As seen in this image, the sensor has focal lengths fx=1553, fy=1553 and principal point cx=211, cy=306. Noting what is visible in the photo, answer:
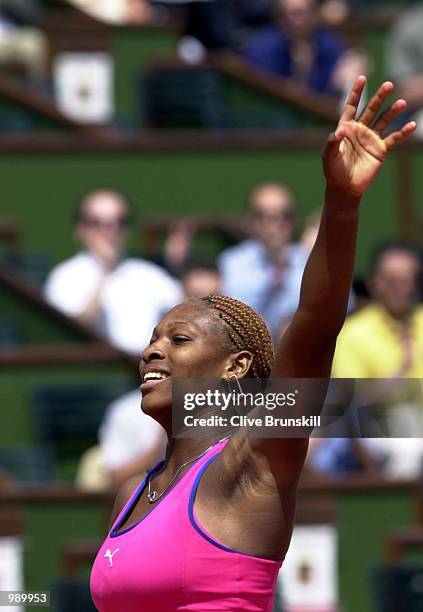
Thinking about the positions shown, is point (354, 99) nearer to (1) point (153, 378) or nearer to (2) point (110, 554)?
(1) point (153, 378)

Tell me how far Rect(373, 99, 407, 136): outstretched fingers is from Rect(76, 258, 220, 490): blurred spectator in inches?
147

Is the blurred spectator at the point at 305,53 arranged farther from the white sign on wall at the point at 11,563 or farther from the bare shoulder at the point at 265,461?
the bare shoulder at the point at 265,461

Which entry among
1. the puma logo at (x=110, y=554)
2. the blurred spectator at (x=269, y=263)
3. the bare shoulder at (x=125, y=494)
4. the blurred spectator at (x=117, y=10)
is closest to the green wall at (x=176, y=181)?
the blurred spectator at (x=269, y=263)

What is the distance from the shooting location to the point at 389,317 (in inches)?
281

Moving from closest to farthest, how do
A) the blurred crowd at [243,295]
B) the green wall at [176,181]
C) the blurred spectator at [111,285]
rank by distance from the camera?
the blurred crowd at [243,295] → the blurred spectator at [111,285] → the green wall at [176,181]

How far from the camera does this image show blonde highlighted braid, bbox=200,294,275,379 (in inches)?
114

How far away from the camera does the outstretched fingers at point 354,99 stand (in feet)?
8.28

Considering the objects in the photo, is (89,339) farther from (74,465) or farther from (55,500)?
(55,500)

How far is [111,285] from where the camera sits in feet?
25.5

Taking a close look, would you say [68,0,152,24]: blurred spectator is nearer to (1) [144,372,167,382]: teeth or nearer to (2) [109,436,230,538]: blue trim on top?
(2) [109,436,230,538]: blue trim on top

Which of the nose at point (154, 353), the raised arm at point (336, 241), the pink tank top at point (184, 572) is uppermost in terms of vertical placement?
the raised arm at point (336, 241)

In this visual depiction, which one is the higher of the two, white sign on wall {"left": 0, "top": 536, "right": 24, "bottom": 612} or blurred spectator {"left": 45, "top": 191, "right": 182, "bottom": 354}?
blurred spectator {"left": 45, "top": 191, "right": 182, "bottom": 354}

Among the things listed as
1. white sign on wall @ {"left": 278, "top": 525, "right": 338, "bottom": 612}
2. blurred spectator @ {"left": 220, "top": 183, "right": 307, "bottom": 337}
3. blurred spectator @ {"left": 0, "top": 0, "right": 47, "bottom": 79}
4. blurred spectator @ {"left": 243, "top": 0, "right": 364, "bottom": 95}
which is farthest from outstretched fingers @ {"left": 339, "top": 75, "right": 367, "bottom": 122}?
blurred spectator @ {"left": 0, "top": 0, "right": 47, "bottom": 79}

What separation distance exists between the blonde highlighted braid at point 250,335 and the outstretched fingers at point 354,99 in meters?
0.51
